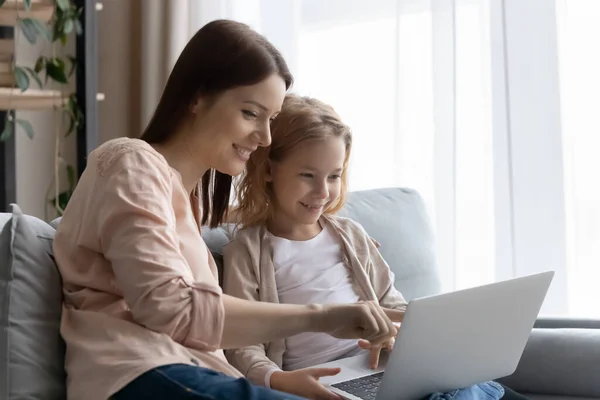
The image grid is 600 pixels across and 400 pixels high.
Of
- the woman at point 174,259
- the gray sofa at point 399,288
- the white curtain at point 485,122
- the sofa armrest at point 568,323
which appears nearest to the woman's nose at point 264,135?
the woman at point 174,259

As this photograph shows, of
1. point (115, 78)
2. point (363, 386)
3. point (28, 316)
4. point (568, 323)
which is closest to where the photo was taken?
point (28, 316)

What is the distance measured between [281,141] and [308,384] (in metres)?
0.51

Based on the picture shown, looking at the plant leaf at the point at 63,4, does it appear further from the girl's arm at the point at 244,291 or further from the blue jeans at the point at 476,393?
the blue jeans at the point at 476,393

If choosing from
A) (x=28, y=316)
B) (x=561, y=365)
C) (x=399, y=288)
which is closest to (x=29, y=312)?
(x=28, y=316)

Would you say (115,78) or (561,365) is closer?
(561,365)

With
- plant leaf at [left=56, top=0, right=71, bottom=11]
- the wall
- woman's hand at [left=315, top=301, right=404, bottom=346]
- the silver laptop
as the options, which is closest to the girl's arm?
the silver laptop

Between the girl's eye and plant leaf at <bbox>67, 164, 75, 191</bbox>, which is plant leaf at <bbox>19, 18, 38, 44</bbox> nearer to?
plant leaf at <bbox>67, 164, 75, 191</bbox>

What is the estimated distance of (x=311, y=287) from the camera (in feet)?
4.83

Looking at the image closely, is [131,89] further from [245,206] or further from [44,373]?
[44,373]

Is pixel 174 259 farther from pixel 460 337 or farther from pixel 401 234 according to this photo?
pixel 401 234

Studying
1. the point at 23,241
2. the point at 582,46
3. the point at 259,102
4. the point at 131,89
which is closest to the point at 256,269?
the point at 259,102

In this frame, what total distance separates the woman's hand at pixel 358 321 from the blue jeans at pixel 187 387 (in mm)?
157

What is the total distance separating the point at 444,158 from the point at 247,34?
109cm

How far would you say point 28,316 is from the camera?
1.08 metres
